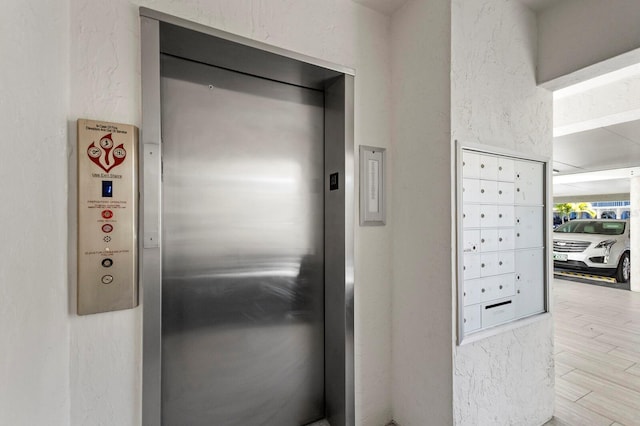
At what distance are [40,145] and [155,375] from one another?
0.94m

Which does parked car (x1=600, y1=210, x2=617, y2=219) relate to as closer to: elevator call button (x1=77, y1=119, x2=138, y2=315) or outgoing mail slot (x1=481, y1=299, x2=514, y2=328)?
outgoing mail slot (x1=481, y1=299, x2=514, y2=328)

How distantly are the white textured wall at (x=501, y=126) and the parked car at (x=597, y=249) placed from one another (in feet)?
19.9

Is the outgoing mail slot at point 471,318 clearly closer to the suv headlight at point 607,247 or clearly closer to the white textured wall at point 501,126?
the white textured wall at point 501,126

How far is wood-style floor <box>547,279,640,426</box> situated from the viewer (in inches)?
73.9

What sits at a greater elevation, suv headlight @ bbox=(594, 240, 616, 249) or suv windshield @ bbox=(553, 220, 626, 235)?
suv windshield @ bbox=(553, 220, 626, 235)

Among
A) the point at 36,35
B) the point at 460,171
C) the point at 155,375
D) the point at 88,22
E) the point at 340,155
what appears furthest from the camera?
the point at 340,155

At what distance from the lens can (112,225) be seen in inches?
42.0

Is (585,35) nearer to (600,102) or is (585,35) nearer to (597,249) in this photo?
(600,102)

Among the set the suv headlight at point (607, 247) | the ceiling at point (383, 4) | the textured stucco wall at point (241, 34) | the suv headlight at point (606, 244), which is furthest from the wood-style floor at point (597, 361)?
the ceiling at point (383, 4)

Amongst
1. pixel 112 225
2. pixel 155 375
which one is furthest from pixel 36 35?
pixel 155 375

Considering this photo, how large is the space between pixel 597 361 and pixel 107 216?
12.9 feet

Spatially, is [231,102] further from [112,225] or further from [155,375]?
[155,375]

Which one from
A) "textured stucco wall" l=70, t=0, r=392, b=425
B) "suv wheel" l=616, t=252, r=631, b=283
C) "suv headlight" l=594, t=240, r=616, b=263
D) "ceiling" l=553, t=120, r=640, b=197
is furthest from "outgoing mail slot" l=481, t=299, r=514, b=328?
"suv wheel" l=616, t=252, r=631, b=283

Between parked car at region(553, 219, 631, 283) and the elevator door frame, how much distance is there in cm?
723
